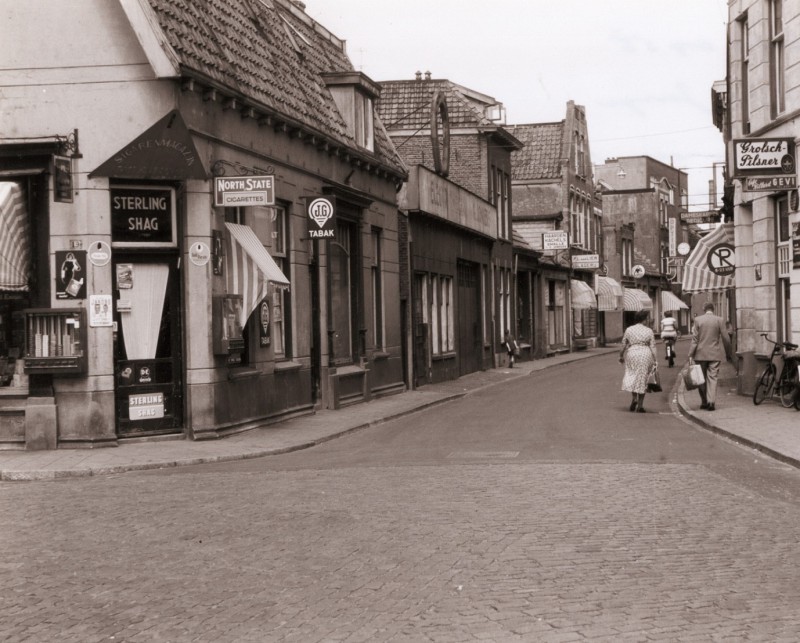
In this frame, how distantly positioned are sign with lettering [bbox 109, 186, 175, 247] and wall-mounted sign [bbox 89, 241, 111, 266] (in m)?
0.25

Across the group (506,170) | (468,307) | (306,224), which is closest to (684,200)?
(506,170)

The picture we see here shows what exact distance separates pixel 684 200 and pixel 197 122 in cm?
8362

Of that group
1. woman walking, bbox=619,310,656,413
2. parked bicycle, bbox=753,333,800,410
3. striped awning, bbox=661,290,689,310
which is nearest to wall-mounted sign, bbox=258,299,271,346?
woman walking, bbox=619,310,656,413

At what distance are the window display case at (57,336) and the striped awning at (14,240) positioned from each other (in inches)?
20.1

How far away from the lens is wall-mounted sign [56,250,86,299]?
15.1 meters

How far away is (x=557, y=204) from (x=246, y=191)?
38.0m

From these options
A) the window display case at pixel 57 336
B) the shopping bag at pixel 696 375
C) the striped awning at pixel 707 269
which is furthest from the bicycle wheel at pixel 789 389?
the window display case at pixel 57 336

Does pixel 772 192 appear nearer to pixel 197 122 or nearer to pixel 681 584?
pixel 197 122

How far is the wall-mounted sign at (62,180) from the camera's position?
14938 millimetres

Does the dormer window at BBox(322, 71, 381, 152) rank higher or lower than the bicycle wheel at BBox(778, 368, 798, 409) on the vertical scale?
higher

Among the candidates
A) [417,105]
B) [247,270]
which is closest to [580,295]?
[417,105]

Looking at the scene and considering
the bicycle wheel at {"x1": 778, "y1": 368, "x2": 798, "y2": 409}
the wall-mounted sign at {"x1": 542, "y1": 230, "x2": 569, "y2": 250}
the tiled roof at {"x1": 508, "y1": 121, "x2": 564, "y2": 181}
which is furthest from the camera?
the tiled roof at {"x1": 508, "y1": 121, "x2": 564, "y2": 181}

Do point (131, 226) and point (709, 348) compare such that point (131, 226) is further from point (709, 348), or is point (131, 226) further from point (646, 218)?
point (646, 218)

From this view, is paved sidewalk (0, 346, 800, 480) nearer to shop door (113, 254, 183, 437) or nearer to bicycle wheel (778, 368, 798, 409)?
bicycle wheel (778, 368, 798, 409)
